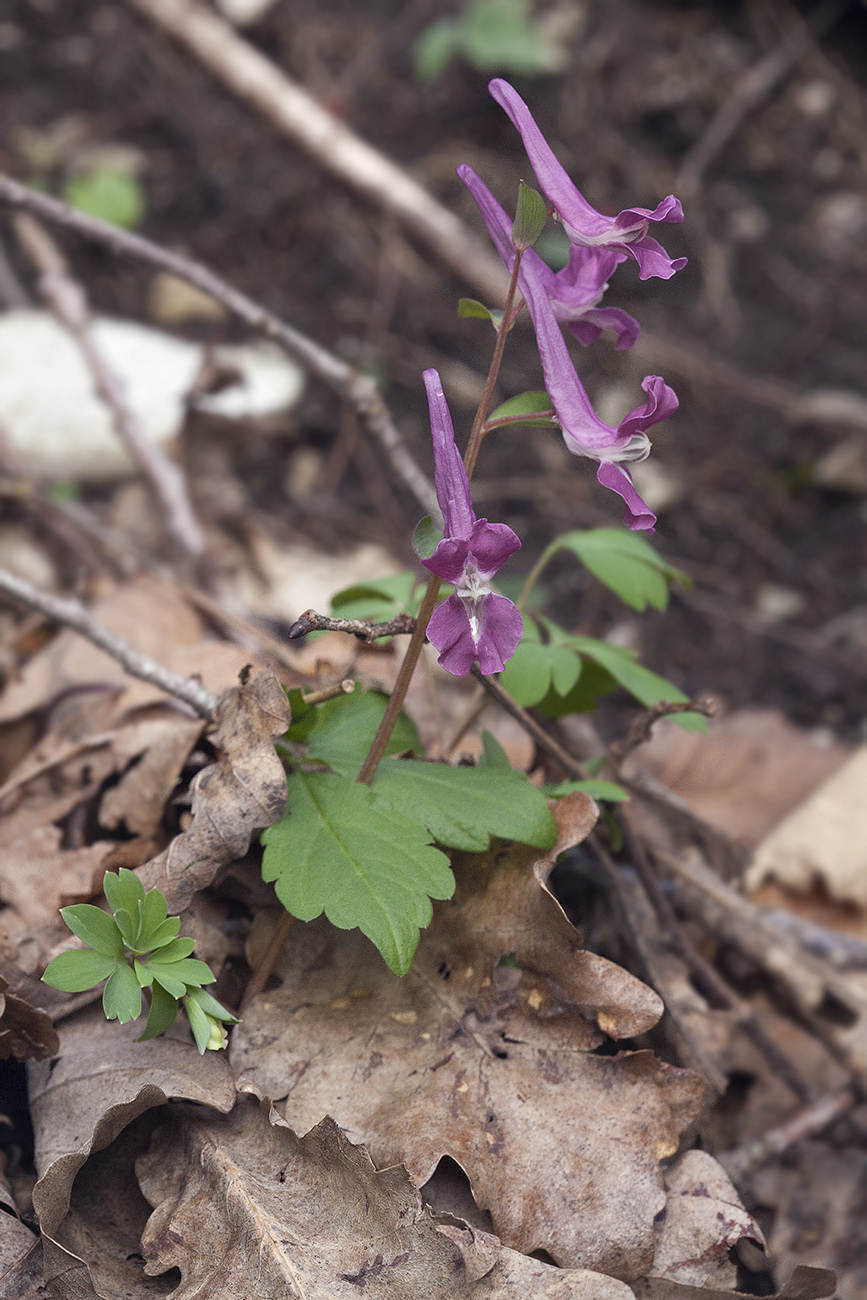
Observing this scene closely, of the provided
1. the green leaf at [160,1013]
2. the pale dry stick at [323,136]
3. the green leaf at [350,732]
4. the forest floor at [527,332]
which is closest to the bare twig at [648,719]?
the green leaf at [350,732]

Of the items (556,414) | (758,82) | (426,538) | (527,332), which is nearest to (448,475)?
(426,538)

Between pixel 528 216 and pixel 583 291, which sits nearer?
pixel 528 216

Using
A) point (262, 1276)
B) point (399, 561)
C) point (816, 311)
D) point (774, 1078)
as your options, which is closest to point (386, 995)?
point (262, 1276)

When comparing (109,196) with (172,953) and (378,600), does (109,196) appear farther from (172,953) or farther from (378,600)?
(172,953)

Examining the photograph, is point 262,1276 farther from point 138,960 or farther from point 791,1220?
point 791,1220

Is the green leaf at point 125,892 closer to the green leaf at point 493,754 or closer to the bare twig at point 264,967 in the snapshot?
the bare twig at point 264,967

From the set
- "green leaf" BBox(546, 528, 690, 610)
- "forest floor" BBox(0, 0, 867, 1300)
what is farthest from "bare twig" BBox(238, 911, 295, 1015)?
"forest floor" BBox(0, 0, 867, 1300)

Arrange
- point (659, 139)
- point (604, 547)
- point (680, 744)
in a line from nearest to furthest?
point (604, 547)
point (680, 744)
point (659, 139)
